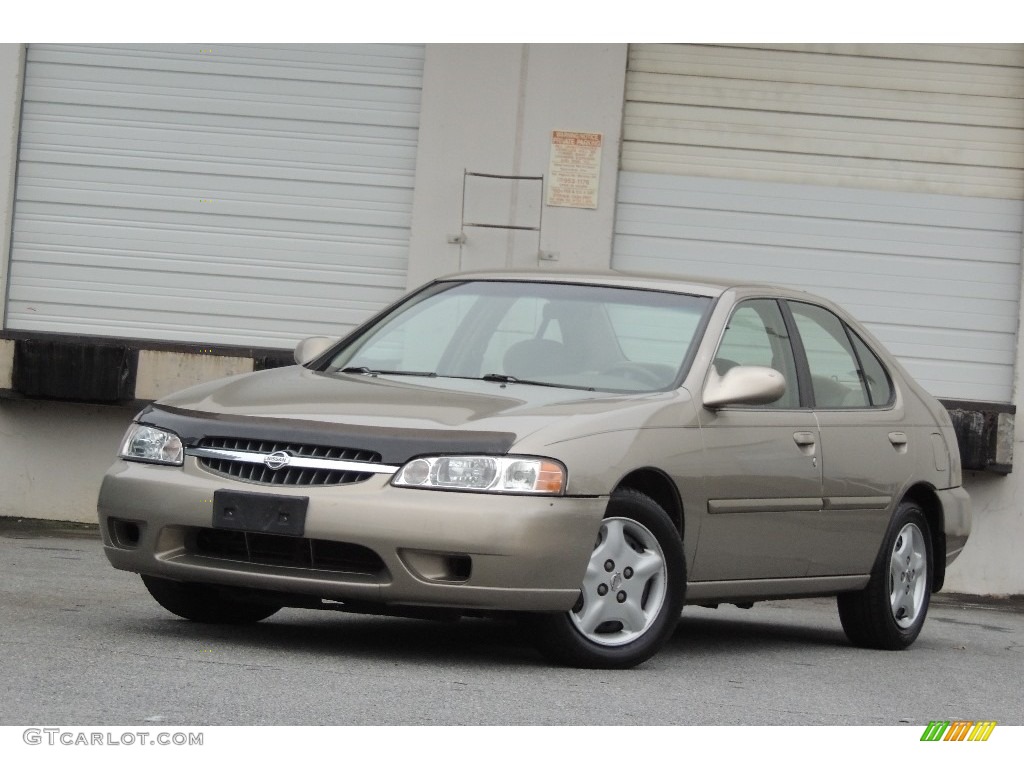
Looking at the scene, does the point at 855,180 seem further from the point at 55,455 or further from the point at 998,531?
the point at 55,455

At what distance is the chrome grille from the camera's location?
240 inches

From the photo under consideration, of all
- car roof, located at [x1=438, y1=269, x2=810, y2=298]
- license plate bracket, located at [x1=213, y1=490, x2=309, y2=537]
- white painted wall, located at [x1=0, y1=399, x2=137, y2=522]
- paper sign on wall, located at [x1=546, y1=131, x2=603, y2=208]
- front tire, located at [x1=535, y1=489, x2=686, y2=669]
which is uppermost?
paper sign on wall, located at [x1=546, y1=131, x2=603, y2=208]

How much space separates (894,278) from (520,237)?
2833 millimetres

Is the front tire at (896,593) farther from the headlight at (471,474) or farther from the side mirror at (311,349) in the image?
the headlight at (471,474)

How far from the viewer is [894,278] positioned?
1398cm

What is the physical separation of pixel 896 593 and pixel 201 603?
319 cm

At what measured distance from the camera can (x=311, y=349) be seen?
7.66 metres

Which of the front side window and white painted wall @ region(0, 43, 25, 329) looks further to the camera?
white painted wall @ region(0, 43, 25, 329)

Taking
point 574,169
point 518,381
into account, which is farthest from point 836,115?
point 518,381

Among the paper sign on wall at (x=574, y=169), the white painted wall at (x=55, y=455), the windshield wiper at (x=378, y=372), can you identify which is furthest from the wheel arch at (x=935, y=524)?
the white painted wall at (x=55, y=455)

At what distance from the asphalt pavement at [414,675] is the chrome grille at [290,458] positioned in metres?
0.60

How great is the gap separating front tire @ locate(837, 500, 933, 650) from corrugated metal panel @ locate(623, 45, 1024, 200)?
5.85m
